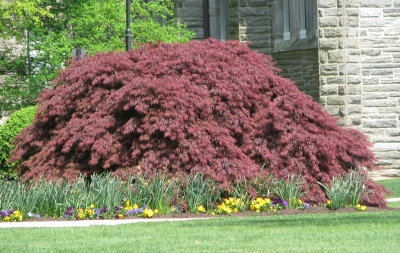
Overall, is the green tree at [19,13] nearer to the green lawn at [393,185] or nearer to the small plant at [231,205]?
the green lawn at [393,185]

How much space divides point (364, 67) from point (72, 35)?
25.4 ft

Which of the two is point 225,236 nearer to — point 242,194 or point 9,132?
point 242,194

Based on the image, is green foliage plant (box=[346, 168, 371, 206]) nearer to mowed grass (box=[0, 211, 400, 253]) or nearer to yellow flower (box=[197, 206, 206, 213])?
mowed grass (box=[0, 211, 400, 253])

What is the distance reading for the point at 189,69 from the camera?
13906 mm

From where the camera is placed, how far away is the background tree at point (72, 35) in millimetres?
21297

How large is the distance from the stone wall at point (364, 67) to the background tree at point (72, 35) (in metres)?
4.09

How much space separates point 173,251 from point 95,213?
354 centimetres

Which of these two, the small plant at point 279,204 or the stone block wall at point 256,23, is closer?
the small plant at point 279,204

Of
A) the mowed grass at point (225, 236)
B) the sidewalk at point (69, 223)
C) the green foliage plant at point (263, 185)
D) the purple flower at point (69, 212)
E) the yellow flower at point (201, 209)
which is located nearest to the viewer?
the mowed grass at point (225, 236)

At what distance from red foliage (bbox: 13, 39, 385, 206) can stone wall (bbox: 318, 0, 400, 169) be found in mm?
5834

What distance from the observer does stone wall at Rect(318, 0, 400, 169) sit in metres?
19.9

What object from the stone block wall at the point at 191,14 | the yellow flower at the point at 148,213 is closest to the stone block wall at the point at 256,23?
the stone block wall at the point at 191,14

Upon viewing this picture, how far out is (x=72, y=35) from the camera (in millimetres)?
22969

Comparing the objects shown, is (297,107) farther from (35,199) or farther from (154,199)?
(35,199)
